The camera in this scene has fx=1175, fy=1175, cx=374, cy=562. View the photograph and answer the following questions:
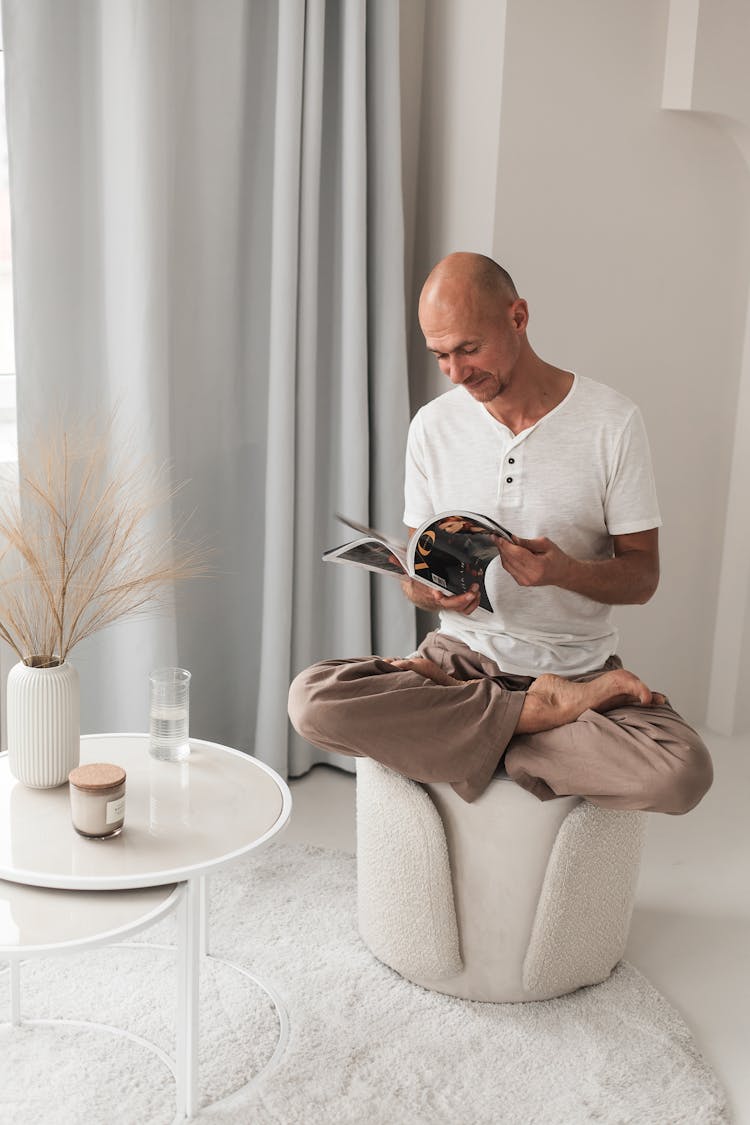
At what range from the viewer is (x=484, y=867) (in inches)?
78.1

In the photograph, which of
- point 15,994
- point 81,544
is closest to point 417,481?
point 81,544

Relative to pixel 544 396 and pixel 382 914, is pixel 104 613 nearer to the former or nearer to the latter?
pixel 382 914

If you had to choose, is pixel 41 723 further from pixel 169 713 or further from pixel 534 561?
pixel 534 561

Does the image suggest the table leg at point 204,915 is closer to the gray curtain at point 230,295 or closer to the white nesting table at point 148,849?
the white nesting table at point 148,849

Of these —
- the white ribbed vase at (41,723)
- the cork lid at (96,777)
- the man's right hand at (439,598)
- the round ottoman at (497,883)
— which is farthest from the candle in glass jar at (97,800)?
the man's right hand at (439,598)

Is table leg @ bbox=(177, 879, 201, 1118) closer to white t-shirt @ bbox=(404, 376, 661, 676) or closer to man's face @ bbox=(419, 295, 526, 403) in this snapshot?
white t-shirt @ bbox=(404, 376, 661, 676)

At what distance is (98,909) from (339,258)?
68.3 inches

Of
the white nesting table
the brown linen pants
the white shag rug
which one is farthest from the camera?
the brown linen pants

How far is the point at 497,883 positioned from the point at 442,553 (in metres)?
0.57

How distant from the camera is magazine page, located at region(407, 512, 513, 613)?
1.93 m

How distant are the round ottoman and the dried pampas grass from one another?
0.57 m

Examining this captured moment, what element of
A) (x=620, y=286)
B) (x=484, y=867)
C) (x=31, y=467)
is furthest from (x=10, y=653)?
(x=620, y=286)

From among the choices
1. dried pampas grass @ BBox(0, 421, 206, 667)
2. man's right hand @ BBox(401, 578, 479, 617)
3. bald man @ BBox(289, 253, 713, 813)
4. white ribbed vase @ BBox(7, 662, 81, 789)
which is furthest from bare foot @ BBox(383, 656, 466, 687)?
white ribbed vase @ BBox(7, 662, 81, 789)

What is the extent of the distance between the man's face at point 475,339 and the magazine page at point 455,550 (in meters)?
0.30
